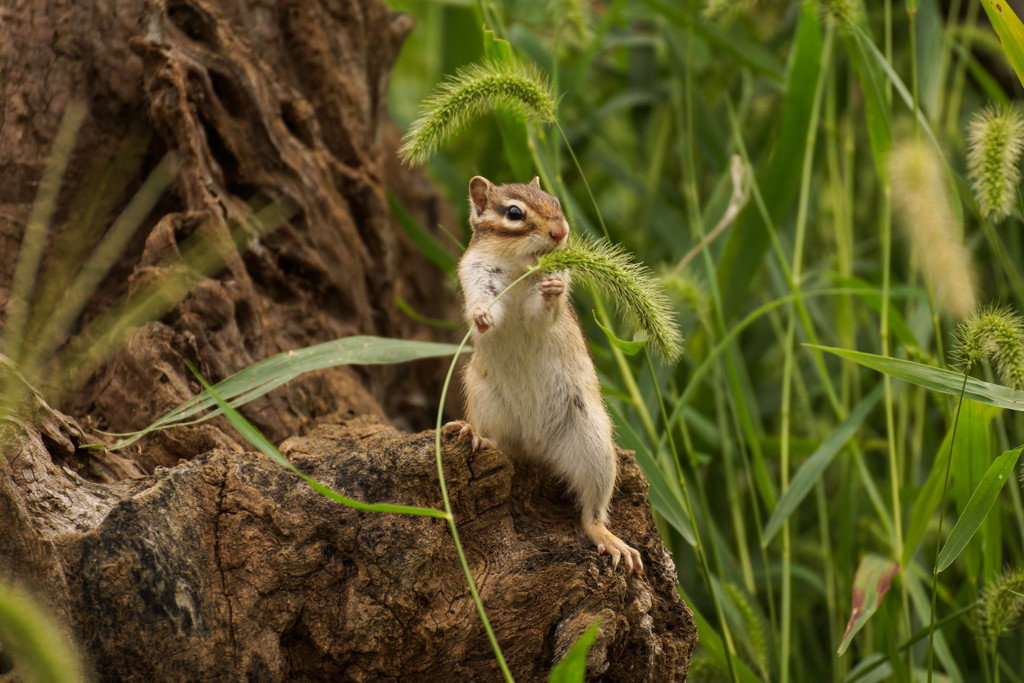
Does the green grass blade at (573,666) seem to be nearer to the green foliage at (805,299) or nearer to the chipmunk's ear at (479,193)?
the green foliage at (805,299)

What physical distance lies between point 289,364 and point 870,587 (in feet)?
6.93

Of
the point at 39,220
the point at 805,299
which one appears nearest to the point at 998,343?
the point at 805,299

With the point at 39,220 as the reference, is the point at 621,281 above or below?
below

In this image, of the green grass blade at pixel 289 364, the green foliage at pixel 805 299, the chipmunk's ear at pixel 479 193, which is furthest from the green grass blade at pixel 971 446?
the chipmunk's ear at pixel 479 193

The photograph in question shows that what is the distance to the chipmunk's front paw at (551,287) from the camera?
2805 mm

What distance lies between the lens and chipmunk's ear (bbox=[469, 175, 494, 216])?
11.2 ft

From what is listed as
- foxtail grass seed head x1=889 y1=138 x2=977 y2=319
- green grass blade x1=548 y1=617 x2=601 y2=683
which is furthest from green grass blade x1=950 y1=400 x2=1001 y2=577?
green grass blade x1=548 y1=617 x2=601 y2=683

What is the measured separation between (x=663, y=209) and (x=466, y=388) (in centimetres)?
214

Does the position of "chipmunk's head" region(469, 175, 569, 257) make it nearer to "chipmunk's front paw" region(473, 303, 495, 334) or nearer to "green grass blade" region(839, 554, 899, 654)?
"chipmunk's front paw" region(473, 303, 495, 334)

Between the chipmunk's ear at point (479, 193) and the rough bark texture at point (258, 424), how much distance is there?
33.9 inches

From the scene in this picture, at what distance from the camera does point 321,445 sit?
286cm

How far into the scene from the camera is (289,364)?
2.77 metres

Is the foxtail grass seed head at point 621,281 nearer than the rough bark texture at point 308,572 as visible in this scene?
No

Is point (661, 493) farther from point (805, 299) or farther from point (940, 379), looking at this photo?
point (805, 299)
